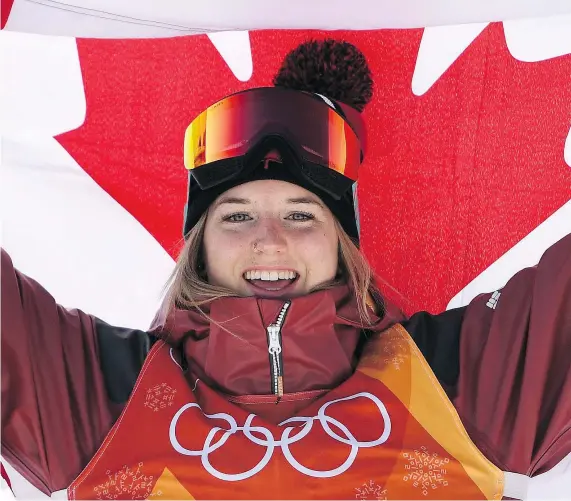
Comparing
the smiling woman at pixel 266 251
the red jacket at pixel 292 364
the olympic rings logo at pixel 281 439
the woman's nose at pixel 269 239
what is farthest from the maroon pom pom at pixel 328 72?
the olympic rings logo at pixel 281 439

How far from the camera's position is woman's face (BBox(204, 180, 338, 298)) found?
5.80ft

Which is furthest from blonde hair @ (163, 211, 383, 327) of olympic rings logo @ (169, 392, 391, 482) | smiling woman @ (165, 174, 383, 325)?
olympic rings logo @ (169, 392, 391, 482)

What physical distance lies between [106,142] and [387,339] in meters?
1.14

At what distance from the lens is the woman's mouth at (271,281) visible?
178 cm

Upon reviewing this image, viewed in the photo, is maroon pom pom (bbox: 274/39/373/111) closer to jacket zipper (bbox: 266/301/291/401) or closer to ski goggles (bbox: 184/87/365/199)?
ski goggles (bbox: 184/87/365/199)

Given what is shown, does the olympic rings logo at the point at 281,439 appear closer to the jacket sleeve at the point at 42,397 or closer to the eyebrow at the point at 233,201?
the jacket sleeve at the point at 42,397

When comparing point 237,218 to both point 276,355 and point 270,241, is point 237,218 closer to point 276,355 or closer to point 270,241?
point 270,241

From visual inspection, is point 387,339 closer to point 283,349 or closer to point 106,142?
point 283,349

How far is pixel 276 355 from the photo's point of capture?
1672 millimetres

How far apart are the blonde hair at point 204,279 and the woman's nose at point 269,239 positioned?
13 centimetres

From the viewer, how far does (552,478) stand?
174 centimetres

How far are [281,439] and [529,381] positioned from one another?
54cm

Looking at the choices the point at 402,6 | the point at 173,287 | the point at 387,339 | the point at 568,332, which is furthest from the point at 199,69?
the point at 568,332

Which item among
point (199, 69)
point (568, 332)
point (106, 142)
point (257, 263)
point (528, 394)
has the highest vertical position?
point (199, 69)
